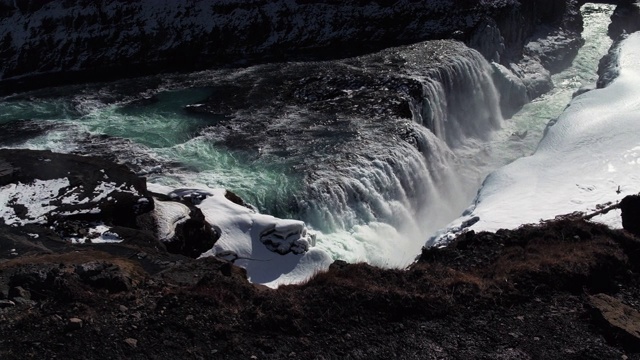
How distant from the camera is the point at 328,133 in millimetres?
22984

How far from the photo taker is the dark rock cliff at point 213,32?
32000mm

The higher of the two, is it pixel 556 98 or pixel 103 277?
pixel 103 277

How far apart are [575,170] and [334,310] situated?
42.5ft

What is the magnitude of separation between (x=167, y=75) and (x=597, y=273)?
2360 cm

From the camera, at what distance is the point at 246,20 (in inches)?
1357

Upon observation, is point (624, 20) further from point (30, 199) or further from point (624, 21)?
point (30, 199)

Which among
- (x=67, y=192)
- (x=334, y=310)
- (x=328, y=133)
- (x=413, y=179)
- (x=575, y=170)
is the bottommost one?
(x=413, y=179)

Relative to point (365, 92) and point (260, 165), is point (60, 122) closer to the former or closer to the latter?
point (260, 165)

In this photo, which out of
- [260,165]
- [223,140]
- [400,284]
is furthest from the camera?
[223,140]

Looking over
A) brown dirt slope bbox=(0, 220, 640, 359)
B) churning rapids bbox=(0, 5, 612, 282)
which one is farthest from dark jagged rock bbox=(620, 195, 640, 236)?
churning rapids bbox=(0, 5, 612, 282)

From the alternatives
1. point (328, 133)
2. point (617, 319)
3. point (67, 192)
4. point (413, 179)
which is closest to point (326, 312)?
point (617, 319)

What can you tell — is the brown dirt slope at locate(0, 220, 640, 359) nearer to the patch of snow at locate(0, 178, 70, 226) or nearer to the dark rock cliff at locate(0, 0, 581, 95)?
the patch of snow at locate(0, 178, 70, 226)

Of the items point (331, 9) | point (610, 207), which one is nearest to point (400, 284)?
point (610, 207)

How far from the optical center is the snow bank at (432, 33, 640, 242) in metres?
17.1
